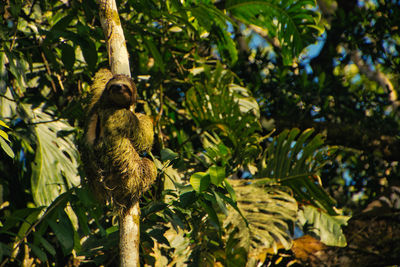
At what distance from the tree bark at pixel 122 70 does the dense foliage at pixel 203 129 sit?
0.66 ft

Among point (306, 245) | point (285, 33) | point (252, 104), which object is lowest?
point (306, 245)

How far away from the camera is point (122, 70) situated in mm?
1962

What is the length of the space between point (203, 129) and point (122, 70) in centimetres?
172

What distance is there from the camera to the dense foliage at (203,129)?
2.63 meters

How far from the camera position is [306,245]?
11.4 feet

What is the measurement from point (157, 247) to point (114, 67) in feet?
5.20

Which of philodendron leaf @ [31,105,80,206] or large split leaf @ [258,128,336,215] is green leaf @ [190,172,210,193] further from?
large split leaf @ [258,128,336,215]

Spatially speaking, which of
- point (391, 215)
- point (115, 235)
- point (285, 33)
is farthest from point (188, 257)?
point (285, 33)

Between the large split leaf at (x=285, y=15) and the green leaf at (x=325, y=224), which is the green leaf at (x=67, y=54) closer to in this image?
the large split leaf at (x=285, y=15)

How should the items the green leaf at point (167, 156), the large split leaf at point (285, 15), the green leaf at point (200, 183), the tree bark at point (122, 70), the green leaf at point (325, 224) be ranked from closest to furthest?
the tree bark at point (122, 70), the green leaf at point (200, 183), the green leaf at point (167, 156), the green leaf at point (325, 224), the large split leaf at point (285, 15)

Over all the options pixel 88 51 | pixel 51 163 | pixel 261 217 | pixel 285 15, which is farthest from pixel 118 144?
pixel 285 15

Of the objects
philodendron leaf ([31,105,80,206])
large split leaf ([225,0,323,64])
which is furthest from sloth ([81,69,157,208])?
large split leaf ([225,0,323,64])

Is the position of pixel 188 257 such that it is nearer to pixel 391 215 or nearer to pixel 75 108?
pixel 75 108

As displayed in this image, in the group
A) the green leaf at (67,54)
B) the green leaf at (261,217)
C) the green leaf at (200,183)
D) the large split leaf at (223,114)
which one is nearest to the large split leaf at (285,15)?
the large split leaf at (223,114)
